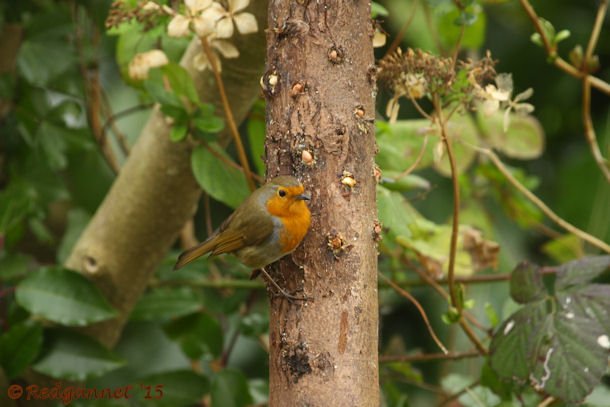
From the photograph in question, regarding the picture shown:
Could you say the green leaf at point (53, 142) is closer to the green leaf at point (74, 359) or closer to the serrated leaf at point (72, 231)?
the serrated leaf at point (72, 231)

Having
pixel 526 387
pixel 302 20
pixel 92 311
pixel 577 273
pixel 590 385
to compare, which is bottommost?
pixel 92 311

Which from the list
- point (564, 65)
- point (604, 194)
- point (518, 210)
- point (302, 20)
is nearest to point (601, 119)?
point (604, 194)

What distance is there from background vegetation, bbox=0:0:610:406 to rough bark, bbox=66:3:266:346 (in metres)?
0.07

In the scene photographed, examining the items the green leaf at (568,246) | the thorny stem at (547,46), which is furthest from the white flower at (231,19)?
the green leaf at (568,246)

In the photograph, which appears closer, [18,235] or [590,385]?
[590,385]

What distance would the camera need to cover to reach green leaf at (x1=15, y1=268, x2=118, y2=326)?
1883 millimetres

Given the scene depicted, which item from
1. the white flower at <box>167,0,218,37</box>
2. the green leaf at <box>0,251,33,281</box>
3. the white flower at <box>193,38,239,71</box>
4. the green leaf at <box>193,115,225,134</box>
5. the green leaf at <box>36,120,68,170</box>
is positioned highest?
the white flower at <box>167,0,218,37</box>

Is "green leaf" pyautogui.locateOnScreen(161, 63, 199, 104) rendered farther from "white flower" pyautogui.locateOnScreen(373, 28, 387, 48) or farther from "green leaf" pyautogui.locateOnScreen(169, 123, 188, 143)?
"white flower" pyautogui.locateOnScreen(373, 28, 387, 48)

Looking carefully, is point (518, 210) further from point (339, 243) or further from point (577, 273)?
point (339, 243)

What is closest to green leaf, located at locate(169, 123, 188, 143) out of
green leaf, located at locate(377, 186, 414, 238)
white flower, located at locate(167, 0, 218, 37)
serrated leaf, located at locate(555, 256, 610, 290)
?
white flower, located at locate(167, 0, 218, 37)

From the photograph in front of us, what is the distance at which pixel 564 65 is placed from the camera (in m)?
1.81

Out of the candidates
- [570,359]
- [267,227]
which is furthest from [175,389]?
[570,359]

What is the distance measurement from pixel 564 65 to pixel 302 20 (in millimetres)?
762

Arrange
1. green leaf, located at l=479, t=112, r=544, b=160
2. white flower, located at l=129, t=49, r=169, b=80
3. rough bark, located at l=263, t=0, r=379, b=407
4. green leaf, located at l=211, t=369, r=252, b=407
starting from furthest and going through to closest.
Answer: green leaf, located at l=479, t=112, r=544, b=160 → green leaf, located at l=211, t=369, r=252, b=407 → white flower, located at l=129, t=49, r=169, b=80 → rough bark, located at l=263, t=0, r=379, b=407
